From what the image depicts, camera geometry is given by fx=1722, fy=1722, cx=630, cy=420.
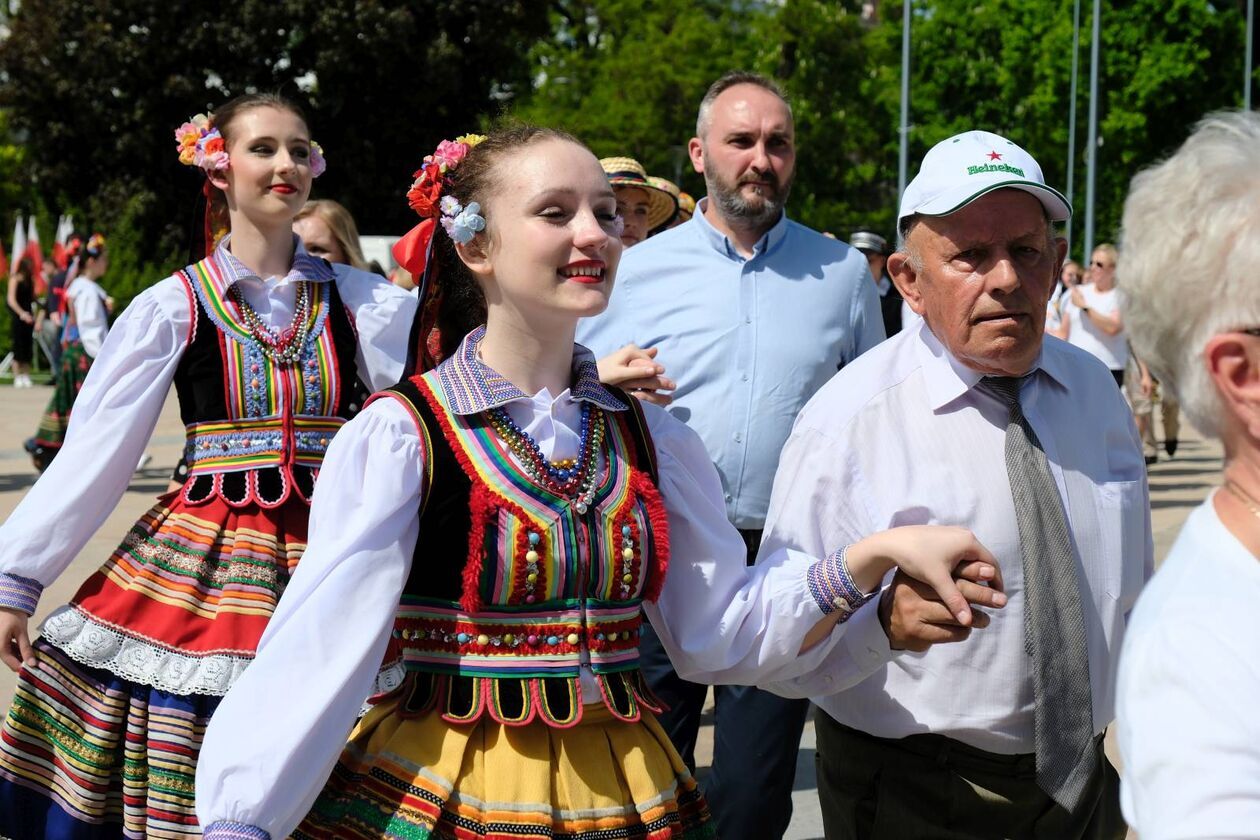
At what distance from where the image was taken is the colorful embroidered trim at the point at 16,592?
412cm

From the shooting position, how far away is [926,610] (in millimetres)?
2758

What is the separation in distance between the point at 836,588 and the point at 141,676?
2065 mm

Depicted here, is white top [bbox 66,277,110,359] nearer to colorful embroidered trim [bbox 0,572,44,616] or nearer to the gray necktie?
colorful embroidered trim [bbox 0,572,44,616]

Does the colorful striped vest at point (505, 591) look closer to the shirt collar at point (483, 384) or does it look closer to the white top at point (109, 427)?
the shirt collar at point (483, 384)

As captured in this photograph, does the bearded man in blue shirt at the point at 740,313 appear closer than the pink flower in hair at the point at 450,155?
No

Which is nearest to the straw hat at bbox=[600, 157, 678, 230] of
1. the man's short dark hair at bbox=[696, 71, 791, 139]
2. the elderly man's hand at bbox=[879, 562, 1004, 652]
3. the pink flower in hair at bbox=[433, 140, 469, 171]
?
the man's short dark hair at bbox=[696, 71, 791, 139]

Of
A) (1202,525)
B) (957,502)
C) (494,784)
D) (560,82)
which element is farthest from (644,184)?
(560,82)

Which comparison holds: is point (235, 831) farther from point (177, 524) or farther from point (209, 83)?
point (209, 83)

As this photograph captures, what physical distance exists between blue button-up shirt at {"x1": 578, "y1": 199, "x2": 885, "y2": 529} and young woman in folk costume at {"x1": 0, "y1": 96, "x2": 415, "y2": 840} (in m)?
0.72

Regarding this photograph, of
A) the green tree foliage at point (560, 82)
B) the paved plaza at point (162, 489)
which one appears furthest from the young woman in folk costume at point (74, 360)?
the green tree foliage at point (560, 82)

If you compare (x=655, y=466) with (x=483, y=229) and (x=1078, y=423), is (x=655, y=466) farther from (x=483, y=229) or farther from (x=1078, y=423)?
(x=1078, y=423)

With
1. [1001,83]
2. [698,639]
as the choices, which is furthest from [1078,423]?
[1001,83]

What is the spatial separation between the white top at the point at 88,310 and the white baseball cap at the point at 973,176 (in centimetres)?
988

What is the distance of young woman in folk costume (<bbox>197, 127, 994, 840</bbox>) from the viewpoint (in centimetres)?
266
